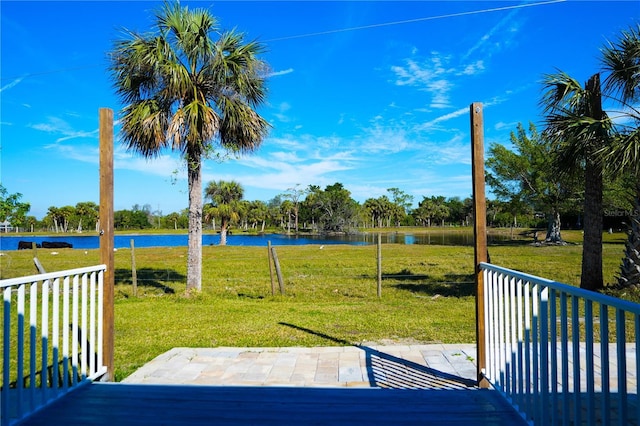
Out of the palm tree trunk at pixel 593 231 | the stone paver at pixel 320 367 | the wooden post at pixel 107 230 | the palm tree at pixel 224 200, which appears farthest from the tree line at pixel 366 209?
the wooden post at pixel 107 230

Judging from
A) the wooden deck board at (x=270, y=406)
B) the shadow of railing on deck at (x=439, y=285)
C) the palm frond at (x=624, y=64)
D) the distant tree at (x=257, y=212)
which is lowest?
the shadow of railing on deck at (x=439, y=285)

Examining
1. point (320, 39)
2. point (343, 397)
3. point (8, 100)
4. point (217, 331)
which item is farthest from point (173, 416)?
point (8, 100)

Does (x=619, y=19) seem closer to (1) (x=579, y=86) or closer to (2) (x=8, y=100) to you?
(1) (x=579, y=86)

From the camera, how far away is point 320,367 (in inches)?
136

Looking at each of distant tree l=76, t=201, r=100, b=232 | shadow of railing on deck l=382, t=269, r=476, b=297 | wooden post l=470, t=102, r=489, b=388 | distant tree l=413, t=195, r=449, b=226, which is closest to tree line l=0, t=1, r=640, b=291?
shadow of railing on deck l=382, t=269, r=476, b=297

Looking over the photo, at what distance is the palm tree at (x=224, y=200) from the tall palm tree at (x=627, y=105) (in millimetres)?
26784

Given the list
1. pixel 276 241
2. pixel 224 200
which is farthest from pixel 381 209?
pixel 224 200

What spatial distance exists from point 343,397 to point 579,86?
7.67 meters

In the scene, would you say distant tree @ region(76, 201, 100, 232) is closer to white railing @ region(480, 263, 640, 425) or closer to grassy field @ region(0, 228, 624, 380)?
grassy field @ region(0, 228, 624, 380)

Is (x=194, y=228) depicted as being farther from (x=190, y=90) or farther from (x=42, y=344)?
(x=42, y=344)

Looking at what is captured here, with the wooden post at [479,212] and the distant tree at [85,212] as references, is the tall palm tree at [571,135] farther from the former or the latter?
the distant tree at [85,212]

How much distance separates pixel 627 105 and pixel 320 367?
7.24 metres

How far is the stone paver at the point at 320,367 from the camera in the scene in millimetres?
3094

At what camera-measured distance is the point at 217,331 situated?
5.07m
